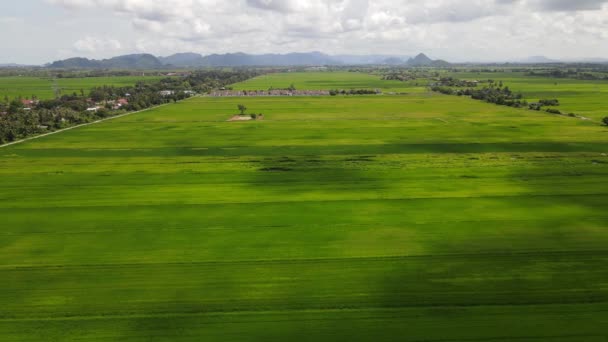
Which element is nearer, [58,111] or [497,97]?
[58,111]

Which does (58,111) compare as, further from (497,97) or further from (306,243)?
(497,97)

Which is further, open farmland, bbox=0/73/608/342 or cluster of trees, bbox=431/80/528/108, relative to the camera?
cluster of trees, bbox=431/80/528/108

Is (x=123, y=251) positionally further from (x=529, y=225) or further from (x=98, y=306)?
(x=529, y=225)

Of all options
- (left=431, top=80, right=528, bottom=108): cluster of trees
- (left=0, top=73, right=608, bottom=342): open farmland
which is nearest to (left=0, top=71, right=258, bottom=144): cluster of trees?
(left=0, top=73, right=608, bottom=342): open farmland

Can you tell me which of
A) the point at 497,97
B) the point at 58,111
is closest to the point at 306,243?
the point at 58,111

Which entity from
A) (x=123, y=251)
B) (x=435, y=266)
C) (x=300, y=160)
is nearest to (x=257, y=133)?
(x=300, y=160)

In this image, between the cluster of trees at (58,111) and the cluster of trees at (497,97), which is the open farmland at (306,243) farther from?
the cluster of trees at (497,97)

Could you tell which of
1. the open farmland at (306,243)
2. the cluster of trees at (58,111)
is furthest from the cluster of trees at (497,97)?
the cluster of trees at (58,111)

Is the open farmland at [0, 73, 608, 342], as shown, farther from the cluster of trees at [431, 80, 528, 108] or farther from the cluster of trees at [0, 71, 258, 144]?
the cluster of trees at [431, 80, 528, 108]

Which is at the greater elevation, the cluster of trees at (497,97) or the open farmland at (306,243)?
the cluster of trees at (497,97)
